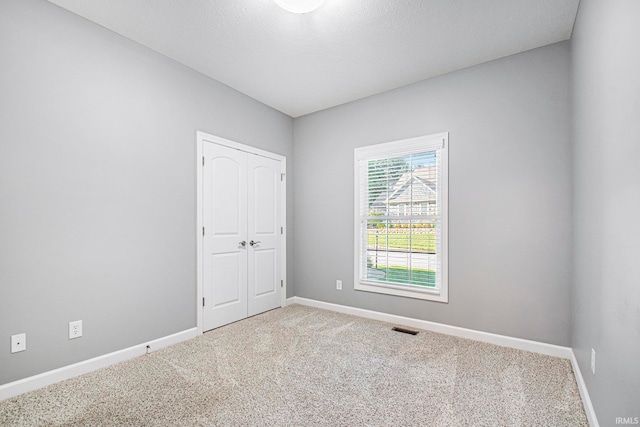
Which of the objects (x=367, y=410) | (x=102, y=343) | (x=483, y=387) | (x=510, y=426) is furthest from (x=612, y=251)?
(x=102, y=343)

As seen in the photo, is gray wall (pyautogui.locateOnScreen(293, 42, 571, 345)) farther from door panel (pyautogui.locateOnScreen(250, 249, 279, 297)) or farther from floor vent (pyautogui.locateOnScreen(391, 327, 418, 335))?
door panel (pyautogui.locateOnScreen(250, 249, 279, 297))

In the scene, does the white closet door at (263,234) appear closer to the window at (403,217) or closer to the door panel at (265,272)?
the door panel at (265,272)

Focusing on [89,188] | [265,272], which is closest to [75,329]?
[89,188]

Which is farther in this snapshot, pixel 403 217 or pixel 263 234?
pixel 263 234

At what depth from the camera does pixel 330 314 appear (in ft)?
12.6

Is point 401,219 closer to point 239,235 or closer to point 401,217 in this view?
point 401,217

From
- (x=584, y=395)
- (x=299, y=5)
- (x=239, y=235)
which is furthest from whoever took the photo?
(x=239, y=235)

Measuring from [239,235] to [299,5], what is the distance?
2445mm

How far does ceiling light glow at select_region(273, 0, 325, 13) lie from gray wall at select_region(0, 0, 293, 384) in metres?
1.46

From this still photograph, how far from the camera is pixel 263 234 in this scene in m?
3.95

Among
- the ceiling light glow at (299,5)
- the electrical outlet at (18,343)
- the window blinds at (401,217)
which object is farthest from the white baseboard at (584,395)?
the electrical outlet at (18,343)

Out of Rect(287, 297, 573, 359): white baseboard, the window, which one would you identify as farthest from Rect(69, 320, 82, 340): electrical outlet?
the window

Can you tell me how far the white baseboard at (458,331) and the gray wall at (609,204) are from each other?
47cm

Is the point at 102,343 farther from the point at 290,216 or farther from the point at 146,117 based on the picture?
the point at 290,216
